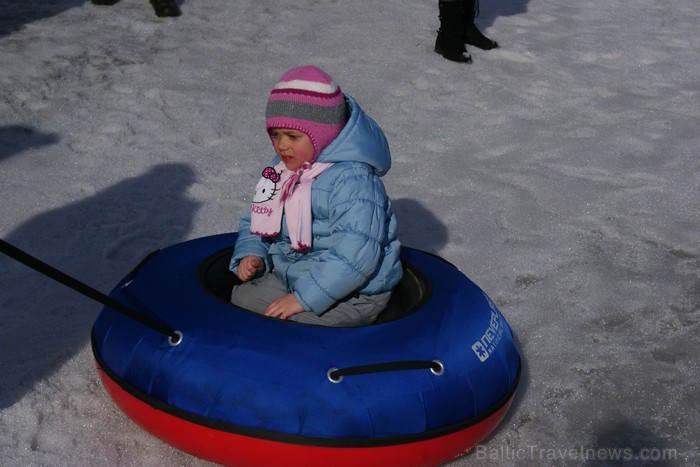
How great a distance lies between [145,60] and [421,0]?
121 inches

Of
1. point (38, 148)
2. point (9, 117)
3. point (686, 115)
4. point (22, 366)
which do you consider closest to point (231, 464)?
point (22, 366)

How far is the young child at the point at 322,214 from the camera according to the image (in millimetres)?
2844

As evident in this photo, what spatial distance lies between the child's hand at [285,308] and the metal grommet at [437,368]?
473 mm

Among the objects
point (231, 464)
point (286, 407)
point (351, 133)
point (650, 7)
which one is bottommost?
point (650, 7)

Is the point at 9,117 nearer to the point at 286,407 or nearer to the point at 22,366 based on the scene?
the point at 22,366

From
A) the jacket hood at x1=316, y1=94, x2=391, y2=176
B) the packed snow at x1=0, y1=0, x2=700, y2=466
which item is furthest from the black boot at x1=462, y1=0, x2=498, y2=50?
the jacket hood at x1=316, y1=94, x2=391, y2=176

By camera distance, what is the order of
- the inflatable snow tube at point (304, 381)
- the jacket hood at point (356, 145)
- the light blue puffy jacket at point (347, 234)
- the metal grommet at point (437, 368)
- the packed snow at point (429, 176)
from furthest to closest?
the packed snow at point (429, 176) → the jacket hood at point (356, 145) → the light blue puffy jacket at point (347, 234) → the metal grommet at point (437, 368) → the inflatable snow tube at point (304, 381)

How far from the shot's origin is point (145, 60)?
Result: 6.51m

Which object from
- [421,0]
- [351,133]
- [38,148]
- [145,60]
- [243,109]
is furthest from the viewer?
[421,0]

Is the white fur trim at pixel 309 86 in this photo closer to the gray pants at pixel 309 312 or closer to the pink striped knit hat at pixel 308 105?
the pink striped knit hat at pixel 308 105

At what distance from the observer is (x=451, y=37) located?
278 inches

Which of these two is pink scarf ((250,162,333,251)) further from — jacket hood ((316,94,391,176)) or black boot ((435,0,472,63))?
black boot ((435,0,472,63))

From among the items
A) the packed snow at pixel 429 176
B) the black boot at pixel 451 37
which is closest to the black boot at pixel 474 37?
the packed snow at pixel 429 176

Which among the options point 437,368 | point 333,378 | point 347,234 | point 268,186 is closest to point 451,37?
point 268,186
